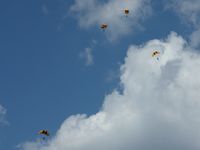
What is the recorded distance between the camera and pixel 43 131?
90.6m
